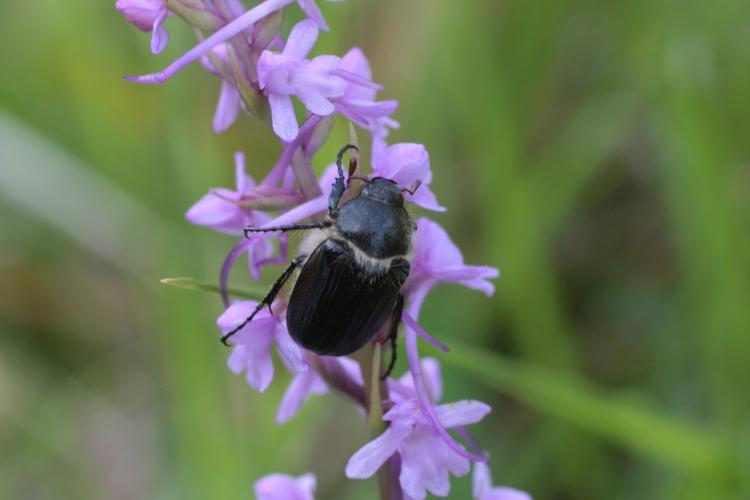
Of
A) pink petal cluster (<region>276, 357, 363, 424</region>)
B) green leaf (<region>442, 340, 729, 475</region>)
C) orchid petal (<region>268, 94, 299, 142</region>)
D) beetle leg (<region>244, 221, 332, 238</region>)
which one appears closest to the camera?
orchid petal (<region>268, 94, 299, 142</region>)

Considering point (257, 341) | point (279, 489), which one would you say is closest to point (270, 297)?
point (257, 341)

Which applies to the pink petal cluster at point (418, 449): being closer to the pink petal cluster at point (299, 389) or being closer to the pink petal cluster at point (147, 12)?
the pink petal cluster at point (299, 389)

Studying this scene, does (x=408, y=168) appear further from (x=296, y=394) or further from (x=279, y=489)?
(x=279, y=489)

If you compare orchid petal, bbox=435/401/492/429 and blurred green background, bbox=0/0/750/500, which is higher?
orchid petal, bbox=435/401/492/429

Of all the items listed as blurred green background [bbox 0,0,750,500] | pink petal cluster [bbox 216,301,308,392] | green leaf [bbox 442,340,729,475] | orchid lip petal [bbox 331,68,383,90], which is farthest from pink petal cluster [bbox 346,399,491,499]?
blurred green background [bbox 0,0,750,500]

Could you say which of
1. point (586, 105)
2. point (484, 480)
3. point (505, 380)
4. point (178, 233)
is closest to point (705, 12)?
point (586, 105)

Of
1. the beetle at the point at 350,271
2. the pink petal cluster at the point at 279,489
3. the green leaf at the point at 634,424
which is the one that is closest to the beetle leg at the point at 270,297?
the beetle at the point at 350,271

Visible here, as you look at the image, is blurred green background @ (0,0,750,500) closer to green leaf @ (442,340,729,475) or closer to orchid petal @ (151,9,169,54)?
green leaf @ (442,340,729,475)

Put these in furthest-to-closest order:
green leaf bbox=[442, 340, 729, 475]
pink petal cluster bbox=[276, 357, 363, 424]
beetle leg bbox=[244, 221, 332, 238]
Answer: green leaf bbox=[442, 340, 729, 475] < pink petal cluster bbox=[276, 357, 363, 424] < beetle leg bbox=[244, 221, 332, 238]
